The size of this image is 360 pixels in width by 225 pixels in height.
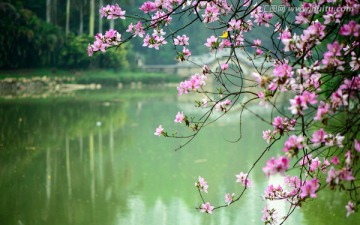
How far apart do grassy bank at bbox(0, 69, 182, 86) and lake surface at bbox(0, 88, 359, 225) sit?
8.47m

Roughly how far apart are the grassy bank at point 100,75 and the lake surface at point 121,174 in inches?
334

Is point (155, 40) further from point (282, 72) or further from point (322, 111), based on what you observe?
point (322, 111)

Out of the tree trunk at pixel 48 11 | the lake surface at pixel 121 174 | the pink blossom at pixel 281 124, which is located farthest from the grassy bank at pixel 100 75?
the pink blossom at pixel 281 124

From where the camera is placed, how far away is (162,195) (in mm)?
4699

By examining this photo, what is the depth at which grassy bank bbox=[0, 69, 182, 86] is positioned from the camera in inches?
720

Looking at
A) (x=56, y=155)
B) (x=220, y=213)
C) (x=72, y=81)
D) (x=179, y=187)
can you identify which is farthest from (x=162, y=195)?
(x=72, y=81)

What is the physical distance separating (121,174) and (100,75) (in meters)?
15.8

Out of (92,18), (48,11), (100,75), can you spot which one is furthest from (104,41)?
(92,18)

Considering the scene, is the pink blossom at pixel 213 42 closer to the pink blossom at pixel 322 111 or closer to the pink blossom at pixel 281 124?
the pink blossom at pixel 281 124

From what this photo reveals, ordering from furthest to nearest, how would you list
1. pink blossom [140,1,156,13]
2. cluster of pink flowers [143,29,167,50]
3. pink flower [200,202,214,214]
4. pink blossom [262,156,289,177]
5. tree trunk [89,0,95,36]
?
tree trunk [89,0,95,36] → pink flower [200,202,214,214] → cluster of pink flowers [143,29,167,50] → pink blossom [140,1,156,13] → pink blossom [262,156,289,177]

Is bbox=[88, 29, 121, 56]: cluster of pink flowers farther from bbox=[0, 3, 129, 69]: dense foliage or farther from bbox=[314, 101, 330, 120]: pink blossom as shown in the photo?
bbox=[0, 3, 129, 69]: dense foliage

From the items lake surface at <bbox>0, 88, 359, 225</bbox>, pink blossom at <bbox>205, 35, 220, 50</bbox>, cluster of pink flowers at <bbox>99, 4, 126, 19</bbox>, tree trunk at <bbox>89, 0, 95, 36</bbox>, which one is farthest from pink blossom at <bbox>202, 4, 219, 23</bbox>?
tree trunk at <bbox>89, 0, 95, 36</bbox>

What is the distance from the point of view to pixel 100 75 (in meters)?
20.9

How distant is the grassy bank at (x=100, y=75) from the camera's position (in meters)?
18.3
